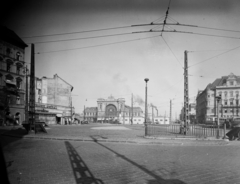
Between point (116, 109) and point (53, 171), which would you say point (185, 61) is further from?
point (116, 109)

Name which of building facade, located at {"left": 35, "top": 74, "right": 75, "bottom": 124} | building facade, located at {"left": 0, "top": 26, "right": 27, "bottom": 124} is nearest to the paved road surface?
building facade, located at {"left": 0, "top": 26, "right": 27, "bottom": 124}

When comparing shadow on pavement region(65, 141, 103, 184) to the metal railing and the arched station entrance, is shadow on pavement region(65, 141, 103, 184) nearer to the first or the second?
the metal railing

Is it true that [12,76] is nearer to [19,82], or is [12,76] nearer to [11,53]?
[19,82]

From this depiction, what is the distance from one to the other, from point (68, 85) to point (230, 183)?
57139 mm

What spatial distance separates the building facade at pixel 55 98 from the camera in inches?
1861

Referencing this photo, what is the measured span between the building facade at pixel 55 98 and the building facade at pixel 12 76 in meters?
10.6

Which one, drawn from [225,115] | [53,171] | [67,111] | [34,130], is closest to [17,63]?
[34,130]

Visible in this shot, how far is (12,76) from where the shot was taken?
3164 centimetres

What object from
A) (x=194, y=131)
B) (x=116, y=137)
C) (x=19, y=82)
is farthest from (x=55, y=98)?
(x=194, y=131)

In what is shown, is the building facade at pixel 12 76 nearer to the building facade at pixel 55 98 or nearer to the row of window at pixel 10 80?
the row of window at pixel 10 80

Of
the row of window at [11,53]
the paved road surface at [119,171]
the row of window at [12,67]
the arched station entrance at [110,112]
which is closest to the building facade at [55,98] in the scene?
the row of window at [12,67]

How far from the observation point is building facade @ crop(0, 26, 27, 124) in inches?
1123

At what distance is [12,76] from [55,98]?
72.2 ft

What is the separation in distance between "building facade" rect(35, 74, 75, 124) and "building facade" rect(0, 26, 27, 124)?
10608 mm
